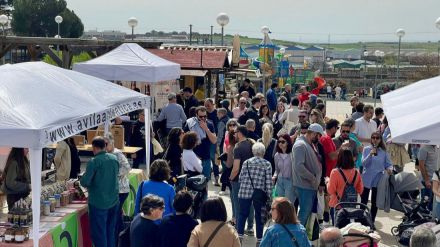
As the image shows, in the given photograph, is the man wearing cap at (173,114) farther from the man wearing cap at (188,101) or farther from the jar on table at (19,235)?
the jar on table at (19,235)

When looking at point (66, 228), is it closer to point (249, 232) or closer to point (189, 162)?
point (189, 162)

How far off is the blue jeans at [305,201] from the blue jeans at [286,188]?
0.38ft

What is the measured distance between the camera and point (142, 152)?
12.6m

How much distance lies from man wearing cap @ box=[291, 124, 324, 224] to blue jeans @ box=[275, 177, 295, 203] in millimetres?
72

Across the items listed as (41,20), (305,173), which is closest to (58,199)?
(305,173)

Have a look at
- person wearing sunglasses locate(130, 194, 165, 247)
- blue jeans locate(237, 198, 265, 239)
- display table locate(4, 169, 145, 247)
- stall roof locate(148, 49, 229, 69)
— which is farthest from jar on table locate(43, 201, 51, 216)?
stall roof locate(148, 49, 229, 69)

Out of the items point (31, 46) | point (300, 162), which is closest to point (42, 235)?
point (300, 162)

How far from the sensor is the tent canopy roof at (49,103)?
18.9 ft

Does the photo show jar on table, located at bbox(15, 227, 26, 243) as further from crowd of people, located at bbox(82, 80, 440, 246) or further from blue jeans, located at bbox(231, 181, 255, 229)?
blue jeans, located at bbox(231, 181, 255, 229)

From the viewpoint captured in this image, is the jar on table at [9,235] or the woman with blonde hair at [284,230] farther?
the jar on table at [9,235]

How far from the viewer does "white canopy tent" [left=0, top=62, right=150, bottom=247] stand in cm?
575

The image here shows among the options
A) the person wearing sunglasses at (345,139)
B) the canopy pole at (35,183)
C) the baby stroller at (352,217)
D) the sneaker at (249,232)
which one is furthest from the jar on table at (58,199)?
the person wearing sunglasses at (345,139)

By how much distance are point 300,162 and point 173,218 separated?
282 centimetres

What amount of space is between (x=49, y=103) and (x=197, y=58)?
13.4m
